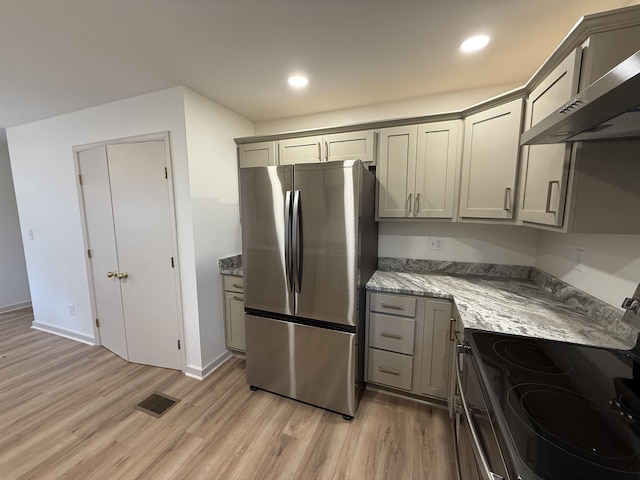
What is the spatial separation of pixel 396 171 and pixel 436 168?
1.00 feet

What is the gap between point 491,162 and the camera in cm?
176

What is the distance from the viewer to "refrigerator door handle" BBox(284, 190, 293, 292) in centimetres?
182

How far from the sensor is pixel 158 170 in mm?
2168

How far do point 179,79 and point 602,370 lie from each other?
289cm

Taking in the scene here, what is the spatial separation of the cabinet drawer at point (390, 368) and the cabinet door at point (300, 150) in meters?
1.74

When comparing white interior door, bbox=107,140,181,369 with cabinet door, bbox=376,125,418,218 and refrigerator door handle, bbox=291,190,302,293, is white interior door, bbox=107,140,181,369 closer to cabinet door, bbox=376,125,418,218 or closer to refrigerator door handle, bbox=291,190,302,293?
refrigerator door handle, bbox=291,190,302,293

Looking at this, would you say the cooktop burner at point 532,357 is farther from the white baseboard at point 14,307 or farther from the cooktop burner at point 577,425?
the white baseboard at point 14,307

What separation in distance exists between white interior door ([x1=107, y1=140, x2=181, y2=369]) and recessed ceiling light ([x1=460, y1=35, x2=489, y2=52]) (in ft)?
7.56

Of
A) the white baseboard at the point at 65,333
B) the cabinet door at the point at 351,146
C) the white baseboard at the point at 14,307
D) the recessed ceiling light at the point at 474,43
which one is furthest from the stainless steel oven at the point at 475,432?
the white baseboard at the point at 14,307

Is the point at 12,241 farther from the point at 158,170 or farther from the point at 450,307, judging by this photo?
the point at 450,307

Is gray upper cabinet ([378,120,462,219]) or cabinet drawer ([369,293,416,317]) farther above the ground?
gray upper cabinet ([378,120,462,219])

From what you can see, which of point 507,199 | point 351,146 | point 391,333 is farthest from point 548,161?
point 391,333

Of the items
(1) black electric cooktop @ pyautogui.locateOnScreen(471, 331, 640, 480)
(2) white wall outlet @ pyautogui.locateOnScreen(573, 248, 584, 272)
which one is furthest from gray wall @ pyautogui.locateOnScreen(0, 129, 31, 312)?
(2) white wall outlet @ pyautogui.locateOnScreen(573, 248, 584, 272)

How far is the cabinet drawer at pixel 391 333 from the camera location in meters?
1.90
